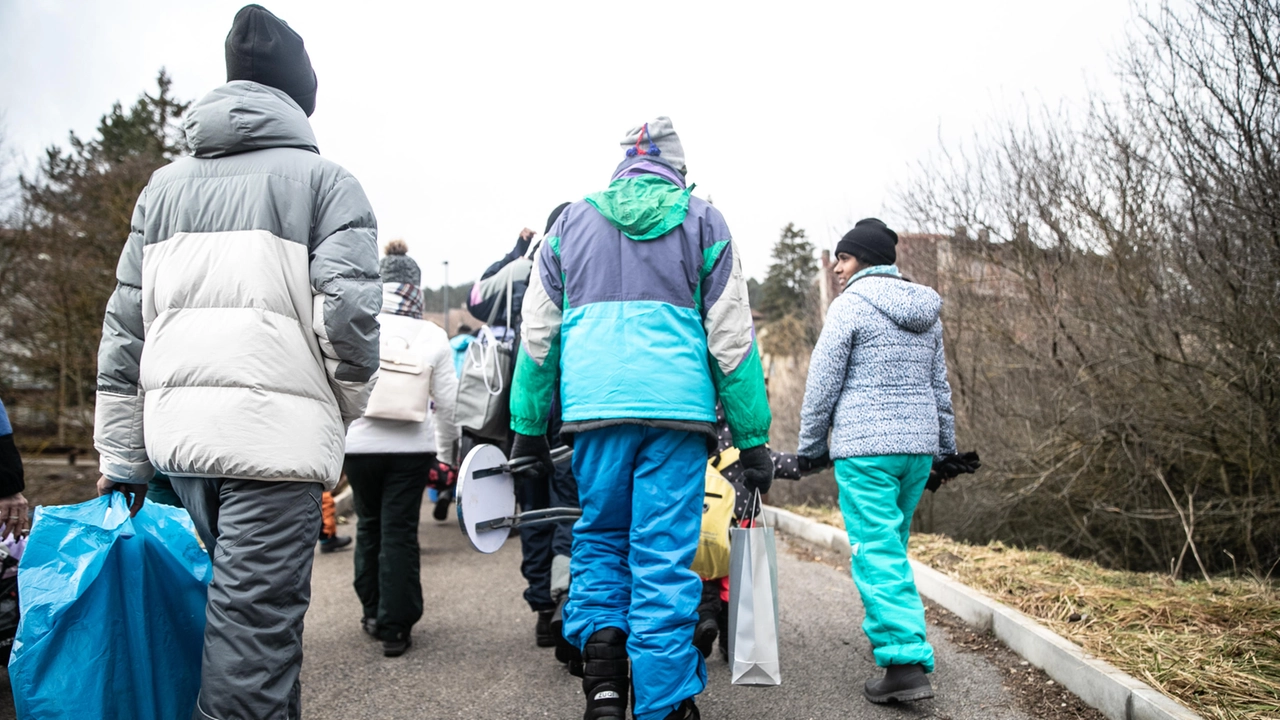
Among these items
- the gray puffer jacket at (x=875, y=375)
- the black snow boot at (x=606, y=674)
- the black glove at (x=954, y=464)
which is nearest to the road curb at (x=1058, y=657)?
the black glove at (x=954, y=464)

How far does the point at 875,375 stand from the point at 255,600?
8.04ft

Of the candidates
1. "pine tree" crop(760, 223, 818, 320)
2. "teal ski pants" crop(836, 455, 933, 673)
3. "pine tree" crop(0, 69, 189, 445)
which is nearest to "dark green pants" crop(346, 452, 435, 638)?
"teal ski pants" crop(836, 455, 933, 673)

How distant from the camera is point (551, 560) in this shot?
171 inches

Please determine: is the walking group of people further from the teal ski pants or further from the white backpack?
the white backpack

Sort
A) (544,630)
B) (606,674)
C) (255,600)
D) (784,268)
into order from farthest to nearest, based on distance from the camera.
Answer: (784,268), (544,630), (606,674), (255,600)

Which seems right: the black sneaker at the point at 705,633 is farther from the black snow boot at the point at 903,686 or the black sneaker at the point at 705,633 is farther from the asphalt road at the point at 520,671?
the black snow boot at the point at 903,686

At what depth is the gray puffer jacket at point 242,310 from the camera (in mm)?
2432

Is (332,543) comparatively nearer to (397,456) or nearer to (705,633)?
(397,456)

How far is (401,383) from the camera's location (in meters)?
4.43

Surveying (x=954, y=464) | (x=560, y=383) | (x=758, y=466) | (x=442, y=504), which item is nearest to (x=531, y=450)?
(x=560, y=383)

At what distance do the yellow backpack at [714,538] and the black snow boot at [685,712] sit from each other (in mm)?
904

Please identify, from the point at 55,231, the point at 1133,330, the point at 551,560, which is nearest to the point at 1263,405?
the point at 1133,330

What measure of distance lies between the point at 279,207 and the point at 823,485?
32.7 feet

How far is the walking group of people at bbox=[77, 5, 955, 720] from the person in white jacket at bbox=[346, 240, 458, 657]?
3.39 feet
